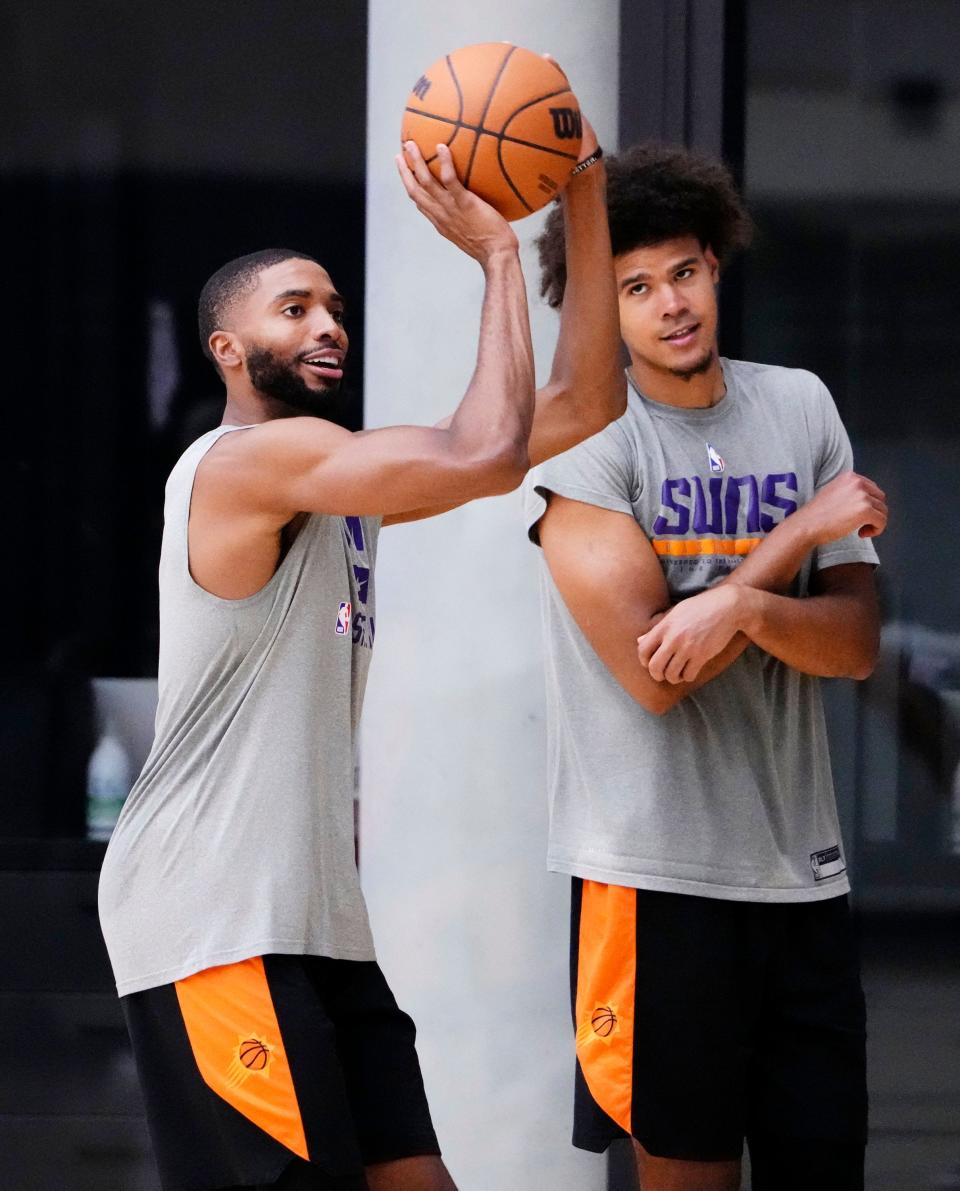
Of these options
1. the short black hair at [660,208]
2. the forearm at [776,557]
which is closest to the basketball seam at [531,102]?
the short black hair at [660,208]

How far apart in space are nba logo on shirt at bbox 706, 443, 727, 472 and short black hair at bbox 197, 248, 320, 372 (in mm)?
782

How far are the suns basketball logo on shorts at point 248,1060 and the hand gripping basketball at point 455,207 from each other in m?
1.27

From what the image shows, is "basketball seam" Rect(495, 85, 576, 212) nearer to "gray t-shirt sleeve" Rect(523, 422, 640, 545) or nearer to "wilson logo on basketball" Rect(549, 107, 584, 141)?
"wilson logo on basketball" Rect(549, 107, 584, 141)

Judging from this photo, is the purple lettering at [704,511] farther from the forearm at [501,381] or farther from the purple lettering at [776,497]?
the forearm at [501,381]

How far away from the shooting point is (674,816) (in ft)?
10.6

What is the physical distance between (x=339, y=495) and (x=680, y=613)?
652 millimetres

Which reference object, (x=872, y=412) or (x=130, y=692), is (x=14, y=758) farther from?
(x=872, y=412)

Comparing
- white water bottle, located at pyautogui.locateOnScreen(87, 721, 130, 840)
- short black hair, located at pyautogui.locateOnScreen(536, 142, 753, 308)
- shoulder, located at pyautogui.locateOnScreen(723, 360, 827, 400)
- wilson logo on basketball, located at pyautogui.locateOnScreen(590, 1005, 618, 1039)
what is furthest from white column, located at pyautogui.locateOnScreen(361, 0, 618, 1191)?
white water bottle, located at pyautogui.locateOnScreen(87, 721, 130, 840)

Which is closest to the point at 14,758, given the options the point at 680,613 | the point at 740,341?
the point at 740,341

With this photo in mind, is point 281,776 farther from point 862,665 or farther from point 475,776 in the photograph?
point 475,776

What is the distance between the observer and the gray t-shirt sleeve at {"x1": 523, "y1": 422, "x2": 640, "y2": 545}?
10.8 feet

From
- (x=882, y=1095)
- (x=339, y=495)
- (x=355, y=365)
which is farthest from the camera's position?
(x=355, y=365)

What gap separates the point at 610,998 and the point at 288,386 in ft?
3.92

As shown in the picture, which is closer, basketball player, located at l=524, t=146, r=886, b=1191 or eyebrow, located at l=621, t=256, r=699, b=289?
basketball player, located at l=524, t=146, r=886, b=1191
